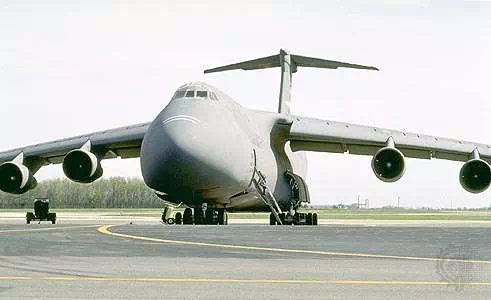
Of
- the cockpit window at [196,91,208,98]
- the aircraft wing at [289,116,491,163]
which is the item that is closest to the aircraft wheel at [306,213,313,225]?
the aircraft wing at [289,116,491,163]

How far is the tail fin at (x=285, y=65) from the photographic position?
37438 mm

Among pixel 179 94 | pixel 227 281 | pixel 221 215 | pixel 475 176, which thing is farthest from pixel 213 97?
pixel 227 281

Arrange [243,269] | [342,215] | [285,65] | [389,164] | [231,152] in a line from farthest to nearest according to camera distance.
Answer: [342,215], [285,65], [389,164], [231,152], [243,269]

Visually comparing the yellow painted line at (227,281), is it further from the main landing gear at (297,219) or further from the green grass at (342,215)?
the green grass at (342,215)

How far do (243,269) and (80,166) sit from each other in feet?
70.2

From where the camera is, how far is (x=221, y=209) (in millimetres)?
28453

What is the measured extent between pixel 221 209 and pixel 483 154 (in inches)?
431

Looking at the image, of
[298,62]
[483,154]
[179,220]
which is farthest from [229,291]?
[298,62]

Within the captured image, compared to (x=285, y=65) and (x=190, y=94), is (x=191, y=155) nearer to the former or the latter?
(x=190, y=94)

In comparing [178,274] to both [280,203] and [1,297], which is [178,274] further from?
[280,203]

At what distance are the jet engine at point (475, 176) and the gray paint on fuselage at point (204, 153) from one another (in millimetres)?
7219

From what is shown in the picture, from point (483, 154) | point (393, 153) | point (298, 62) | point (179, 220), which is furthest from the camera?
point (298, 62)

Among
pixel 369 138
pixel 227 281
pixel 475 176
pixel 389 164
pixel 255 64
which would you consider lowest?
pixel 227 281

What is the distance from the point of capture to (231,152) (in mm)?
25562
